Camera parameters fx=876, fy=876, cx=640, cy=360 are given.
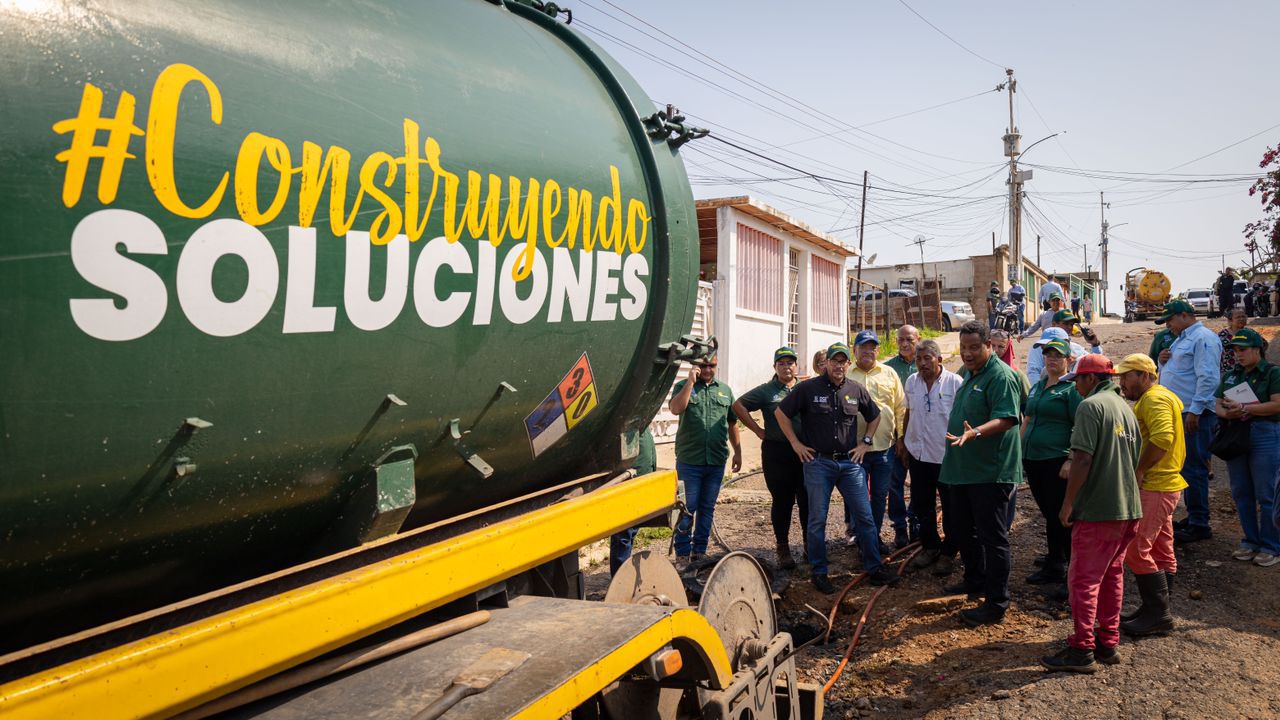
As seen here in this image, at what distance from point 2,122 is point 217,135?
39cm

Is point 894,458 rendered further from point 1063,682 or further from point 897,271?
point 897,271

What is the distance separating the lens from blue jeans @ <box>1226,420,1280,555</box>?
6.53m

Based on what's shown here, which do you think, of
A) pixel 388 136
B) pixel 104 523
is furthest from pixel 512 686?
pixel 388 136

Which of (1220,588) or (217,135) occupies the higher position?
(217,135)

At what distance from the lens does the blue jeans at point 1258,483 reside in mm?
6527

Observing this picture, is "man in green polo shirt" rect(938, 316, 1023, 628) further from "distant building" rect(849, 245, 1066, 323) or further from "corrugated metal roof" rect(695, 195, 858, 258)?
"distant building" rect(849, 245, 1066, 323)

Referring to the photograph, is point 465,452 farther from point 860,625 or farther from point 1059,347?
point 1059,347

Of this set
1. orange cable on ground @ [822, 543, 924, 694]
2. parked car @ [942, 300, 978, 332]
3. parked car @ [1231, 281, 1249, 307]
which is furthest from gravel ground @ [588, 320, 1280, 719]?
parked car @ [942, 300, 978, 332]

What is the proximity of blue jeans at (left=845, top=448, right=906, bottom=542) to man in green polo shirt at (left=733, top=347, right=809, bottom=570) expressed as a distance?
502mm

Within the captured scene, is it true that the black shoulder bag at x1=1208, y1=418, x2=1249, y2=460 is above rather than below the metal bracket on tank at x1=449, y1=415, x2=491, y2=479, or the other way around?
below

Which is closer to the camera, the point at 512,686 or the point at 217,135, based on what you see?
the point at 217,135

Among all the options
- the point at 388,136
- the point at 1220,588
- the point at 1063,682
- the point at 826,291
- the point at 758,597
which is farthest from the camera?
the point at 826,291

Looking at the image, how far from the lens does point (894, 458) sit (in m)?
7.71

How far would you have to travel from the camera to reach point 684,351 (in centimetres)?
350
